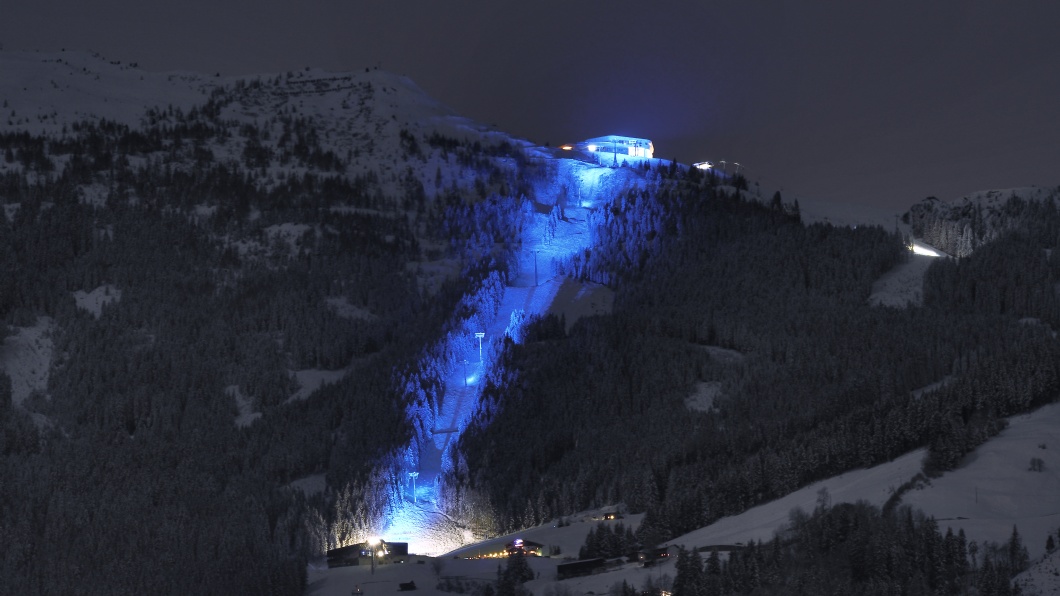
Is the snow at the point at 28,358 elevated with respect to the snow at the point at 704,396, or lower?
elevated

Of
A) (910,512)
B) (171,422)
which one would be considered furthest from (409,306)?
(910,512)

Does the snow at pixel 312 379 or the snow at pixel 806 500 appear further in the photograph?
the snow at pixel 312 379

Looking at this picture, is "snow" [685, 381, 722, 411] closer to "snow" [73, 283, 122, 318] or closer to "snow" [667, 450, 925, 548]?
"snow" [667, 450, 925, 548]

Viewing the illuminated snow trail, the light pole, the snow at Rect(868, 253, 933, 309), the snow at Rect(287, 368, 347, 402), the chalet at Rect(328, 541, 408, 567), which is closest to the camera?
the light pole

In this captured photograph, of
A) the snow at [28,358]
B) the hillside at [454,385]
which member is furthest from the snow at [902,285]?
the snow at [28,358]

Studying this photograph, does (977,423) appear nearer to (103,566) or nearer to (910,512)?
(910,512)

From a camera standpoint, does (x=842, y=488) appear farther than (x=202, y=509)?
No

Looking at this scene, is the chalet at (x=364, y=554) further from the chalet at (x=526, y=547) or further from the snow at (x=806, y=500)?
the snow at (x=806, y=500)

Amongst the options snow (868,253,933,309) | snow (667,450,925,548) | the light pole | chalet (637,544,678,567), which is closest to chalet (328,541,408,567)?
the light pole
